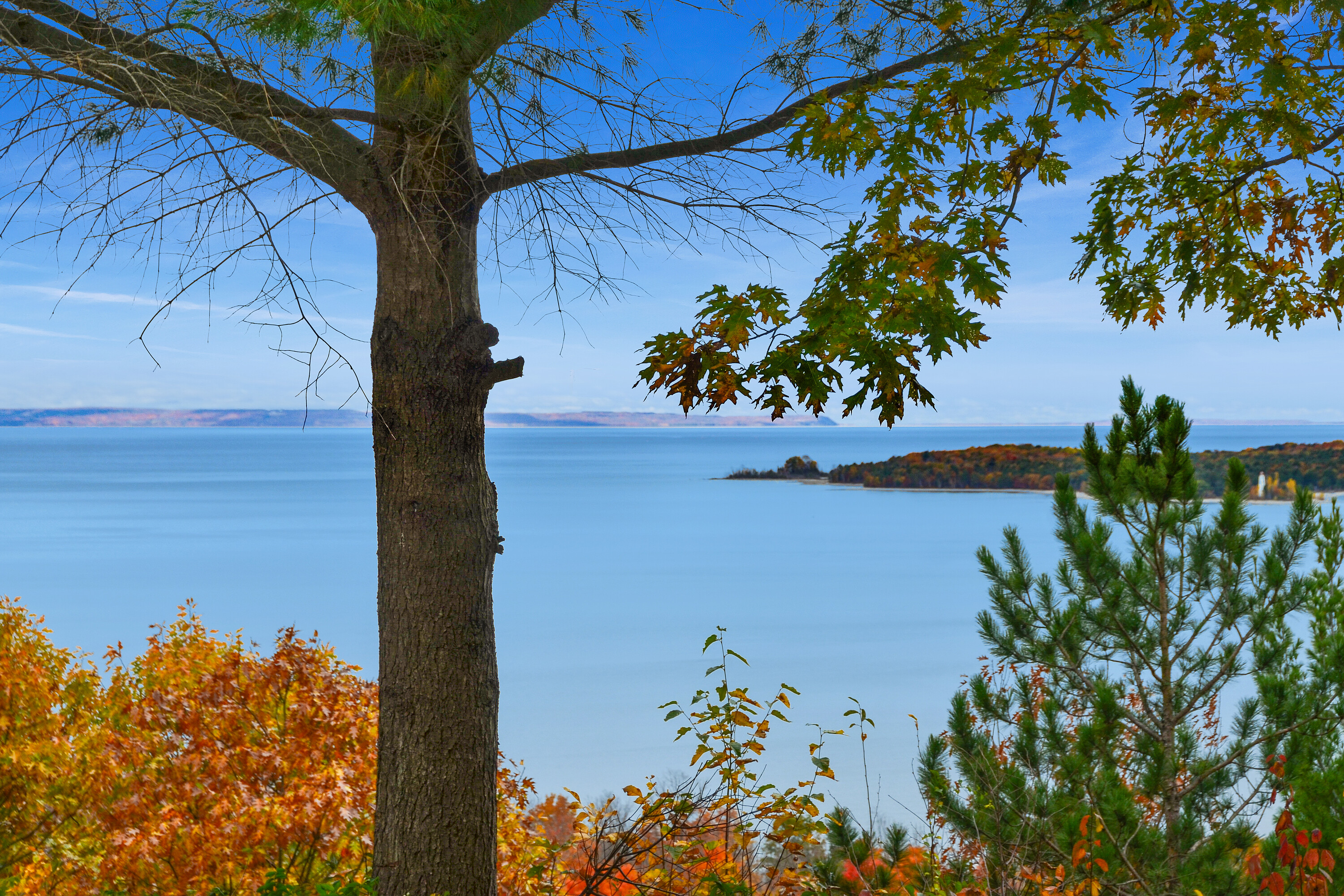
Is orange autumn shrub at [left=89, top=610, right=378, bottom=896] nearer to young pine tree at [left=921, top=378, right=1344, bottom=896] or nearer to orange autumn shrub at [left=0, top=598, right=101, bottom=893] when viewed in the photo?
orange autumn shrub at [left=0, top=598, right=101, bottom=893]

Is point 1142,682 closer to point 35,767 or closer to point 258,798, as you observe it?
point 258,798

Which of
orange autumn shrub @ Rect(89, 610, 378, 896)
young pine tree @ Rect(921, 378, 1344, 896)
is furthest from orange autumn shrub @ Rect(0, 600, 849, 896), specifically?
young pine tree @ Rect(921, 378, 1344, 896)

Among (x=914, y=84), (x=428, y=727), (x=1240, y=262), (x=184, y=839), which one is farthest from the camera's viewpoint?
(x=1240, y=262)

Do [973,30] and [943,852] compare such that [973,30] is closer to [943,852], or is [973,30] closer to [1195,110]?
[1195,110]

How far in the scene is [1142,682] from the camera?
506cm

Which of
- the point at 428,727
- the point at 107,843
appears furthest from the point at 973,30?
the point at 107,843

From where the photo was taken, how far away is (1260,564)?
4.88 metres

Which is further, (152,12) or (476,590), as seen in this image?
(476,590)

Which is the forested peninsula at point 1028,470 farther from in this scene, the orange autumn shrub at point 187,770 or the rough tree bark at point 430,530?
the orange autumn shrub at point 187,770

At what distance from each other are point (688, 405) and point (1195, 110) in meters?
3.30

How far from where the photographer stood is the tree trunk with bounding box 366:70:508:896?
13.6 feet

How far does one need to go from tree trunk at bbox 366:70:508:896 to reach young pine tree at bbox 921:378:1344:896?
2.56 metres

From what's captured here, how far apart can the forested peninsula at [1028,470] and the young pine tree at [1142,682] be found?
17cm

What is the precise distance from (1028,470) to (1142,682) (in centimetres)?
1910
